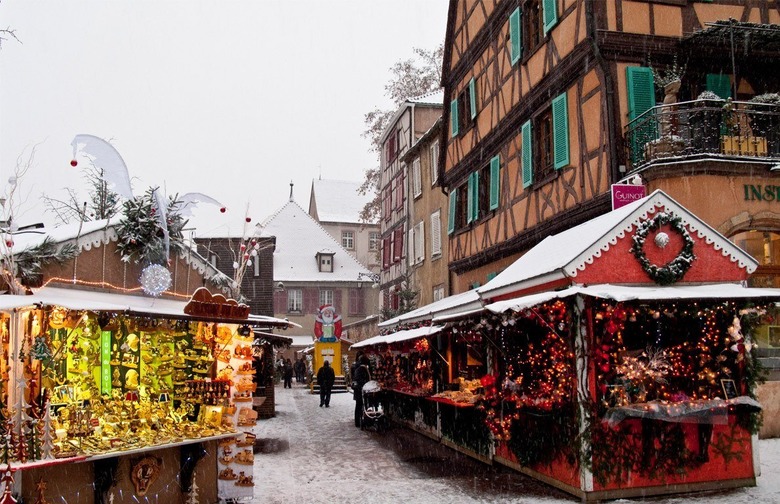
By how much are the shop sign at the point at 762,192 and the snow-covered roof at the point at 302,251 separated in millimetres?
37891

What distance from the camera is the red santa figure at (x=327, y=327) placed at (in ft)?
101

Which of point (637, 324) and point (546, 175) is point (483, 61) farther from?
point (637, 324)

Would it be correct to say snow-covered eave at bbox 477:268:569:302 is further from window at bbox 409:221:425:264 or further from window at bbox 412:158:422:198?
window at bbox 412:158:422:198

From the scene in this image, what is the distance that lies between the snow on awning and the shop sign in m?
3.22

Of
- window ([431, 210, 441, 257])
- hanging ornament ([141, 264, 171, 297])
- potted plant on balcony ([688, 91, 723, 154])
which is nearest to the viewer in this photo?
hanging ornament ([141, 264, 171, 297])

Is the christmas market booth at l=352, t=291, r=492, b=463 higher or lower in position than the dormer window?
lower

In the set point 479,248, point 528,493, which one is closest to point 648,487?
point 528,493

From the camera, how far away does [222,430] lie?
29.2 ft

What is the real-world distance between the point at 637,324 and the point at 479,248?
365 inches

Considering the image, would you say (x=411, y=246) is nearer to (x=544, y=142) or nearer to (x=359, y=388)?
(x=359, y=388)

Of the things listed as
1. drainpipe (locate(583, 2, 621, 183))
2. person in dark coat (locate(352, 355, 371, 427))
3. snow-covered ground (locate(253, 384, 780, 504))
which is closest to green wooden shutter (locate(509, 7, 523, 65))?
drainpipe (locate(583, 2, 621, 183))

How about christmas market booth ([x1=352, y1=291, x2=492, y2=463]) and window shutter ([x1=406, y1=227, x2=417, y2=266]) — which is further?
window shutter ([x1=406, y1=227, x2=417, y2=266])

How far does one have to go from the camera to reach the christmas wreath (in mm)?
8859

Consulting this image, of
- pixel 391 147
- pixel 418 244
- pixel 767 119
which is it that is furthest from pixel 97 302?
pixel 391 147
